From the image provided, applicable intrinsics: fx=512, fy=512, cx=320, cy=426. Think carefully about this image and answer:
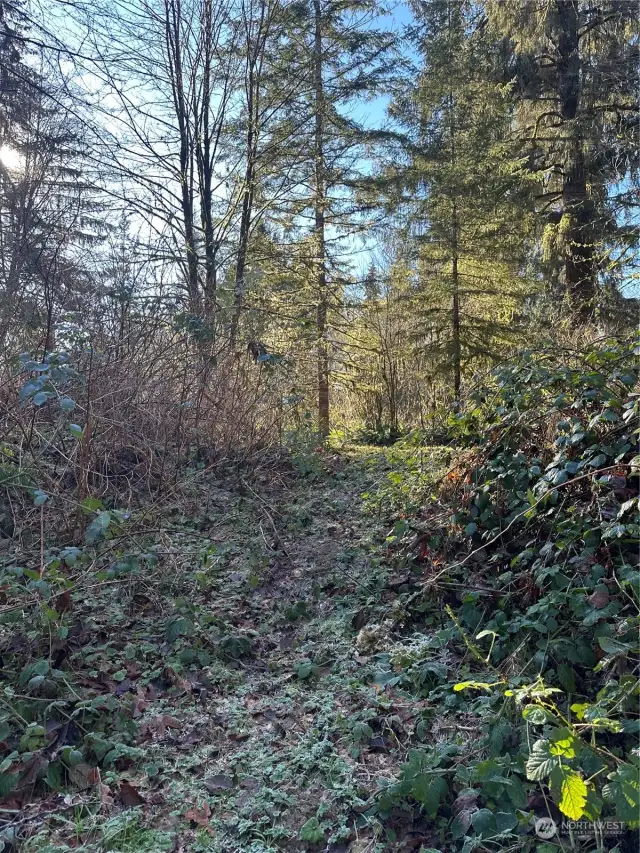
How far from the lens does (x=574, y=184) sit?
9.38 m

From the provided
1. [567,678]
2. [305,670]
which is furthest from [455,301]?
[567,678]

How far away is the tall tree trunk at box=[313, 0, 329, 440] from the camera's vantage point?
8922 millimetres

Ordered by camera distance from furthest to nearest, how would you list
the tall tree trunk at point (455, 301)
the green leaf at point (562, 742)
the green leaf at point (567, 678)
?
the tall tree trunk at point (455, 301), the green leaf at point (567, 678), the green leaf at point (562, 742)

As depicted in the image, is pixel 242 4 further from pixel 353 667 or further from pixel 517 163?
pixel 353 667

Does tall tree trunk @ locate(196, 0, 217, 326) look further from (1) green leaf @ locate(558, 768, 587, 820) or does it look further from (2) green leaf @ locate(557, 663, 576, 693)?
(1) green leaf @ locate(558, 768, 587, 820)

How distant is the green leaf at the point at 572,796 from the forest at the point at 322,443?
0.01 meters

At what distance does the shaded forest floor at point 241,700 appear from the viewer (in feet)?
5.82

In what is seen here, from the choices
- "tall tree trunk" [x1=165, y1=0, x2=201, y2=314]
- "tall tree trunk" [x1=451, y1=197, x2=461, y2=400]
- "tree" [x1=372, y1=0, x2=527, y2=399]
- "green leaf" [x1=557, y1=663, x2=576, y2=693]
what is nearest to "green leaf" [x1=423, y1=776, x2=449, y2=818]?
"green leaf" [x1=557, y1=663, x2=576, y2=693]

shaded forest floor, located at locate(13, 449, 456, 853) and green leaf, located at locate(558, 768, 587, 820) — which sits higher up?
green leaf, located at locate(558, 768, 587, 820)

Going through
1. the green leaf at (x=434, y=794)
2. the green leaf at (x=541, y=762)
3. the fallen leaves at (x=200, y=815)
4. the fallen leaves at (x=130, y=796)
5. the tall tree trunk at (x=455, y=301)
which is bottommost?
the fallen leaves at (x=200, y=815)

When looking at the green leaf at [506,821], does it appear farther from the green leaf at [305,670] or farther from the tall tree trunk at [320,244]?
the tall tree trunk at [320,244]

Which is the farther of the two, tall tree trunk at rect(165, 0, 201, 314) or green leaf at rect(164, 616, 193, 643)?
tall tree trunk at rect(165, 0, 201, 314)

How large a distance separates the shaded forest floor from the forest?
15 millimetres

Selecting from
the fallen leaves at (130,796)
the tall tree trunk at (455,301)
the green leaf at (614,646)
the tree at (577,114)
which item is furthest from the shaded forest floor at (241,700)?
the tree at (577,114)
